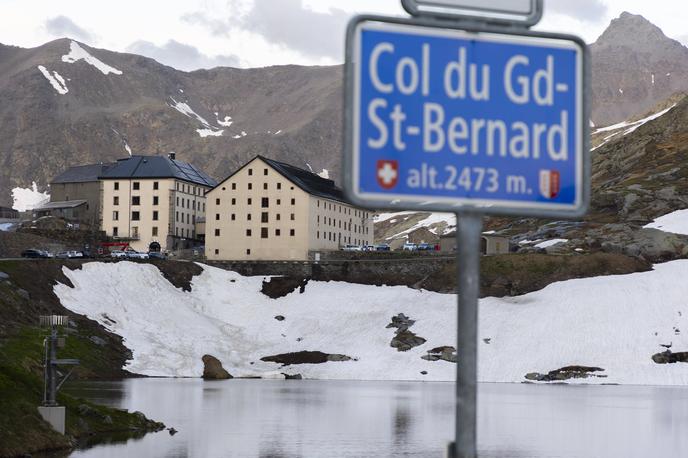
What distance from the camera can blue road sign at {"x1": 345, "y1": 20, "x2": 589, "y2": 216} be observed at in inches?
251

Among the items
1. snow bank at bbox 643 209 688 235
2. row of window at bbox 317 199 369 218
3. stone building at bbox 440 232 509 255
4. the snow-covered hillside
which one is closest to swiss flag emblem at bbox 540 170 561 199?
the snow-covered hillside

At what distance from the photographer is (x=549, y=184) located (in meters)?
6.68

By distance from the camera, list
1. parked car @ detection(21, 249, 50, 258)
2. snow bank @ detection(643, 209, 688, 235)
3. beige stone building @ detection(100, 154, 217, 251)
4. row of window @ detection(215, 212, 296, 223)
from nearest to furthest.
A: parked car @ detection(21, 249, 50, 258), snow bank @ detection(643, 209, 688, 235), row of window @ detection(215, 212, 296, 223), beige stone building @ detection(100, 154, 217, 251)

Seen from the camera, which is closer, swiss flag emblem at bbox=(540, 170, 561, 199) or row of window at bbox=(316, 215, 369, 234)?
swiss flag emblem at bbox=(540, 170, 561, 199)

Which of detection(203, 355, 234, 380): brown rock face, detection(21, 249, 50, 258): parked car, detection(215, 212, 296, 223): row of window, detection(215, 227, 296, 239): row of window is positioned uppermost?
detection(215, 212, 296, 223): row of window

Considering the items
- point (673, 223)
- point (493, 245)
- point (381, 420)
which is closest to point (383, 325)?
point (493, 245)

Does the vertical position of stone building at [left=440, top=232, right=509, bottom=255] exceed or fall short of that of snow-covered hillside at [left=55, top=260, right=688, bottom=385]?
it exceeds it

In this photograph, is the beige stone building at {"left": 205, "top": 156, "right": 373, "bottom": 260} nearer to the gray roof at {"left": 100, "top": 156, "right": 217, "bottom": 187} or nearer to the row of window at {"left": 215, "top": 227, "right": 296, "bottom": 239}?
the row of window at {"left": 215, "top": 227, "right": 296, "bottom": 239}

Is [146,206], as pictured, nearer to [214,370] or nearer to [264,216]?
[264,216]

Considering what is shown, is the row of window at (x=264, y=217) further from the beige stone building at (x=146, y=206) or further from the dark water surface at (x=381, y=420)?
the dark water surface at (x=381, y=420)

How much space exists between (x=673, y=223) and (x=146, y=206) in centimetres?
8679

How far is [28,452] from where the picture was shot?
47.6m

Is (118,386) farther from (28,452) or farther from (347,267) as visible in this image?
(347,267)

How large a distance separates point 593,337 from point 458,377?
116779 mm
